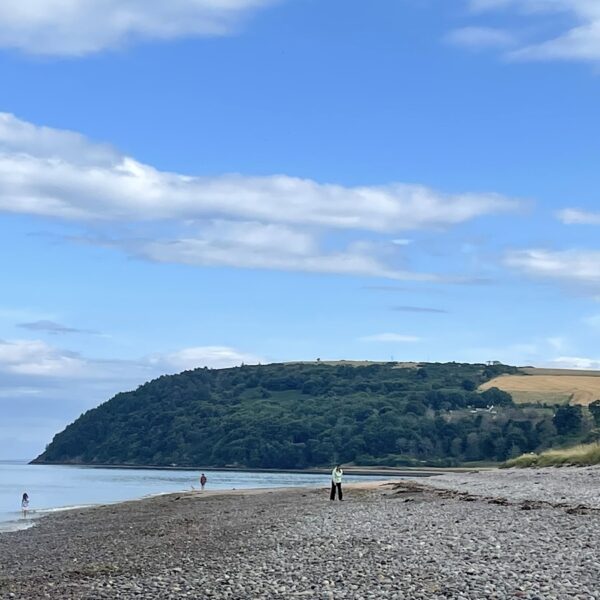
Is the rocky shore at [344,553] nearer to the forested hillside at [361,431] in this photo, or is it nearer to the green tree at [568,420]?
the green tree at [568,420]

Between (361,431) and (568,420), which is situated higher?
(361,431)

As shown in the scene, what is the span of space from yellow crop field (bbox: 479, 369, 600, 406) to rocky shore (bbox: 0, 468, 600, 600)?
418 ft

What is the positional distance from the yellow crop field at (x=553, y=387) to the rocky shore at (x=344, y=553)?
12739cm

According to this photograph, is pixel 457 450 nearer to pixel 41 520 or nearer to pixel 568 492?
pixel 41 520

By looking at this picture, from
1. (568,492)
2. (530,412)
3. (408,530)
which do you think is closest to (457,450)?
(530,412)

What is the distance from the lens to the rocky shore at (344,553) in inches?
623

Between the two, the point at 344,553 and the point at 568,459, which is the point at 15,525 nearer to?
the point at 568,459

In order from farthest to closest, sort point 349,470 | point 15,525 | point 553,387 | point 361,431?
point 361,431 → point 553,387 → point 349,470 → point 15,525

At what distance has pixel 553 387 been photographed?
173000 mm

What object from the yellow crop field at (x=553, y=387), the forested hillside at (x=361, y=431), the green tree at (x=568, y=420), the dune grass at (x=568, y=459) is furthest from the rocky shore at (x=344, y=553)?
the yellow crop field at (x=553, y=387)

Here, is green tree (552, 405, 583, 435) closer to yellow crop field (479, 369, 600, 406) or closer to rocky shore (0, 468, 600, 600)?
yellow crop field (479, 369, 600, 406)

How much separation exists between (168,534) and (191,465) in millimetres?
158409

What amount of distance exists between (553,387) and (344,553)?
15863 cm

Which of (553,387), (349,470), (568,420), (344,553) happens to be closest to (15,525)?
(344,553)
